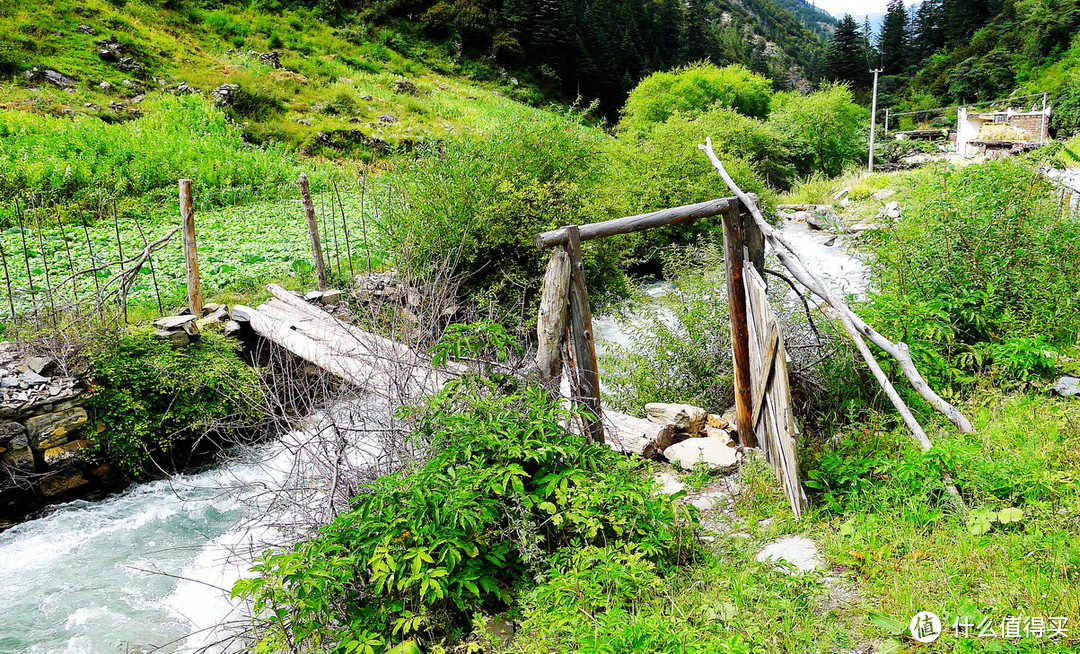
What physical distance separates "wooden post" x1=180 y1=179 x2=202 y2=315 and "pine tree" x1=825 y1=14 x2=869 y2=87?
6771 cm

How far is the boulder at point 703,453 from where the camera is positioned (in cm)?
489

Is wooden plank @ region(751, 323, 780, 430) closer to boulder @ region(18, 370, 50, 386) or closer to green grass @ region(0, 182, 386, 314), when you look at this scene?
green grass @ region(0, 182, 386, 314)

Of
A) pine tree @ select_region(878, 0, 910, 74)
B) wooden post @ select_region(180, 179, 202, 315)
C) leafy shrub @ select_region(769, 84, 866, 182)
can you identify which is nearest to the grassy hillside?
wooden post @ select_region(180, 179, 202, 315)

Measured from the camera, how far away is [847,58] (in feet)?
206

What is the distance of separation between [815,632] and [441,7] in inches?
1818

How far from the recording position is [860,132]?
105 feet

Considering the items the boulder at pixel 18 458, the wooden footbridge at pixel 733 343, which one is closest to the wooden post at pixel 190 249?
the boulder at pixel 18 458

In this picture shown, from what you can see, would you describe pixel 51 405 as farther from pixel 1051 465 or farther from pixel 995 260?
pixel 995 260

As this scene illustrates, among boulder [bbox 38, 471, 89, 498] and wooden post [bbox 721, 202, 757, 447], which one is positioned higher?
wooden post [bbox 721, 202, 757, 447]

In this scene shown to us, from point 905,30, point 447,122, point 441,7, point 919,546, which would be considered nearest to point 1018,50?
Answer: point 905,30

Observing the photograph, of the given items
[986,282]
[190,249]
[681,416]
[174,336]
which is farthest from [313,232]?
[986,282]

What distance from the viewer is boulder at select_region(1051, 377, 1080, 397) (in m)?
4.47

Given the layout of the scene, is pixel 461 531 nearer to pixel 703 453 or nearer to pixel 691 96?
pixel 703 453

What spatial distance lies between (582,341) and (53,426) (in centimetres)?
524
